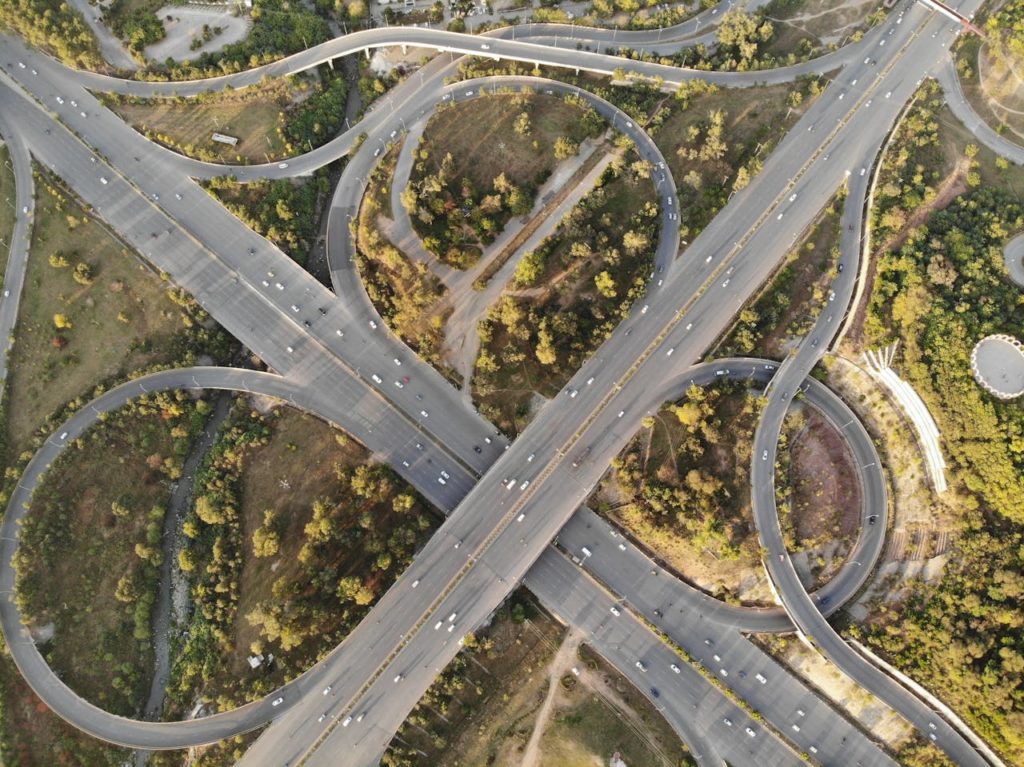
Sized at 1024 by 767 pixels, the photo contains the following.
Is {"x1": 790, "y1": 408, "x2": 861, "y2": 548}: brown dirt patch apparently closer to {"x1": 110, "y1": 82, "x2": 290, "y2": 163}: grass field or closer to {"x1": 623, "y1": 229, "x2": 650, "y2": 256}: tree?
{"x1": 623, "y1": 229, "x2": 650, "y2": 256}: tree

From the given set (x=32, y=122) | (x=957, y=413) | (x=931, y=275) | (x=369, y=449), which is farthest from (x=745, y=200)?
(x=32, y=122)

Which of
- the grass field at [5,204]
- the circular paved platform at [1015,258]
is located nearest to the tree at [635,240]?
the circular paved platform at [1015,258]

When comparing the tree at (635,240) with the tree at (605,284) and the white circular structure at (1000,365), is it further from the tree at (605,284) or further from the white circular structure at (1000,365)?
the white circular structure at (1000,365)

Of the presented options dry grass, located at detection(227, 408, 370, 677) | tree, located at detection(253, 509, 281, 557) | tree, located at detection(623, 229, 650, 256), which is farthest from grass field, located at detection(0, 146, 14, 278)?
tree, located at detection(623, 229, 650, 256)

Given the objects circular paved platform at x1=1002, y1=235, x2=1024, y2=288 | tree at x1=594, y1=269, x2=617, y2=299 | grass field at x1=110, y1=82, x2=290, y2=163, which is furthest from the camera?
grass field at x1=110, y1=82, x2=290, y2=163

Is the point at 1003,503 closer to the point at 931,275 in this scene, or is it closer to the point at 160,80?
the point at 931,275

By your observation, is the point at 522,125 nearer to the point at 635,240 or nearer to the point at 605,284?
the point at 635,240
